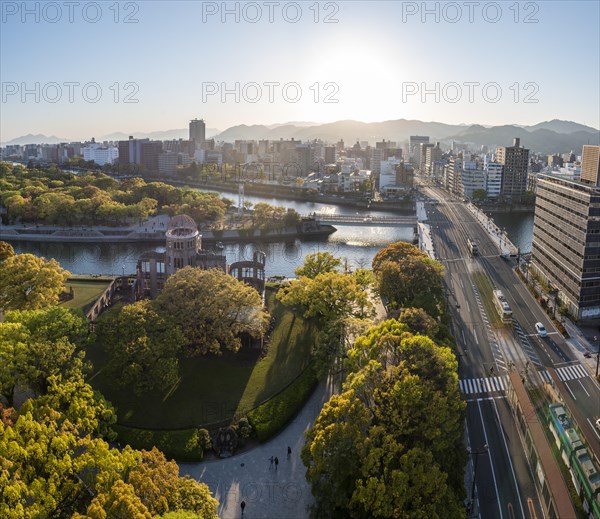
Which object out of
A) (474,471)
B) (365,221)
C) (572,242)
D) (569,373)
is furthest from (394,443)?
(365,221)

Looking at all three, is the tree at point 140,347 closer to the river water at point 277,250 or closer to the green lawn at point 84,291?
the green lawn at point 84,291

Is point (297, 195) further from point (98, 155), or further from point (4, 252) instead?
point (98, 155)

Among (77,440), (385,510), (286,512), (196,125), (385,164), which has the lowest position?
(286,512)

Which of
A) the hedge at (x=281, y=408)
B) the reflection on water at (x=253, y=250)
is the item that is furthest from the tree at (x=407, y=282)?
the reflection on water at (x=253, y=250)

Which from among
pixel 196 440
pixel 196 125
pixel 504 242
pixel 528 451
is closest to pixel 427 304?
pixel 528 451

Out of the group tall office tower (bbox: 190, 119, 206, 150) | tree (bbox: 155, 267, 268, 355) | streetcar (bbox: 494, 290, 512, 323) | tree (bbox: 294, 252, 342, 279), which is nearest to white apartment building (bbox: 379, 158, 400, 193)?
tree (bbox: 294, 252, 342, 279)

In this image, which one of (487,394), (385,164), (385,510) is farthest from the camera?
(385,164)

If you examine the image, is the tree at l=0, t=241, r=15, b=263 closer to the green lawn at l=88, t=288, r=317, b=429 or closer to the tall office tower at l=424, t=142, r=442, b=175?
the green lawn at l=88, t=288, r=317, b=429

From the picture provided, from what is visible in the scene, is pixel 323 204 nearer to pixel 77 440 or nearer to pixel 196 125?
pixel 77 440
